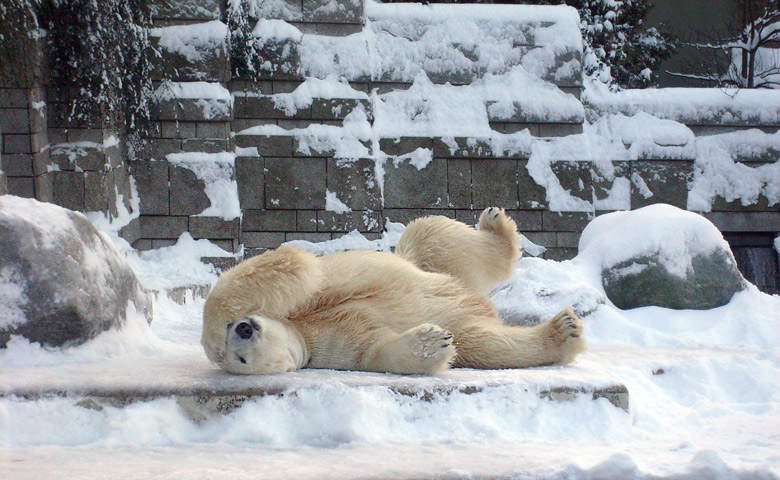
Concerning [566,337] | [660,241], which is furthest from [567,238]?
[566,337]

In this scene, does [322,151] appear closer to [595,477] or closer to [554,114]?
[554,114]

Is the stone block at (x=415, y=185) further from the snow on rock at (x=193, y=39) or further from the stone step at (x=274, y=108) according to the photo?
the snow on rock at (x=193, y=39)

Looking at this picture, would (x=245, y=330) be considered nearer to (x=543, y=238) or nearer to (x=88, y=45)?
(x=88, y=45)

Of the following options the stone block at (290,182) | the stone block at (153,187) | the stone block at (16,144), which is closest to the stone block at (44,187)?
the stone block at (16,144)

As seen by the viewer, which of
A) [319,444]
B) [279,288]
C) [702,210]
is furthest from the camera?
[702,210]

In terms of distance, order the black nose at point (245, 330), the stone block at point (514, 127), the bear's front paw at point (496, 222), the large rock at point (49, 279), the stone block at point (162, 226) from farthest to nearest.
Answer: the stone block at point (514, 127) → the stone block at point (162, 226) → the bear's front paw at point (496, 222) → the large rock at point (49, 279) → the black nose at point (245, 330)

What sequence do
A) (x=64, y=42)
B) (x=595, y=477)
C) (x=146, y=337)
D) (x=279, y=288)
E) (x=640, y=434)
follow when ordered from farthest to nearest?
(x=64, y=42) < (x=146, y=337) < (x=279, y=288) < (x=640, y=434) < (x=595, y=477)

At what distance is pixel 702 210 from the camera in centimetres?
740

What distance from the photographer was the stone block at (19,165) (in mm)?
5039

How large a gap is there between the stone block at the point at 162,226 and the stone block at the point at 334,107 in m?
1.40

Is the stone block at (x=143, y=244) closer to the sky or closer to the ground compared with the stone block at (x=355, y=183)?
closer to the ground

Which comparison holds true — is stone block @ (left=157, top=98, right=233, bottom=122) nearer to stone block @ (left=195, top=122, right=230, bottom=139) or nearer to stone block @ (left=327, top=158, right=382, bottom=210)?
stone block @ (left=195, top=122, right=230, bottom=139)

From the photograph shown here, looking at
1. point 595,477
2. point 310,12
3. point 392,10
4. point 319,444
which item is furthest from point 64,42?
point 595,477

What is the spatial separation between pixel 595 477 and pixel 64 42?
491 centimetres
